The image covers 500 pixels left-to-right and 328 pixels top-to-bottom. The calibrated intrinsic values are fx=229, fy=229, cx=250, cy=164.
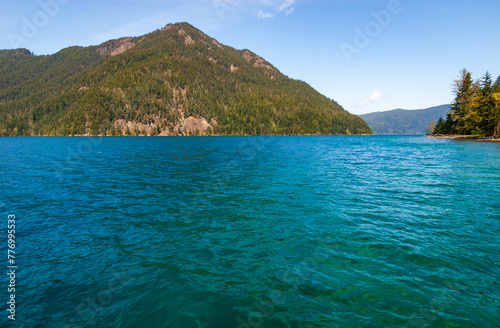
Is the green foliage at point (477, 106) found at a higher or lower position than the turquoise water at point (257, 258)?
higher

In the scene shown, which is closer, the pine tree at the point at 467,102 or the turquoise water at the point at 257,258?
the turquoise water at the point at 257,258

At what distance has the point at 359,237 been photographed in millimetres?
13469

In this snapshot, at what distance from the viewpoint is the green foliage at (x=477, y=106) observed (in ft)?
302

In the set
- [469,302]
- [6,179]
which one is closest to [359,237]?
[469,302]

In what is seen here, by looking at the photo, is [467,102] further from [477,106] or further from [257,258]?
[257,258]

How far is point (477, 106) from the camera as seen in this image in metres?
98.7

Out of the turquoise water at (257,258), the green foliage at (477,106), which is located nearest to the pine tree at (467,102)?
the green foliage at (477,106)

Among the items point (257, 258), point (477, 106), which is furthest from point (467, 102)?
point (257, 258)

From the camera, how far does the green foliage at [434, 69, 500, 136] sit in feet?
302

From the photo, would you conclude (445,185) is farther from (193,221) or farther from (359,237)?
(193,221)

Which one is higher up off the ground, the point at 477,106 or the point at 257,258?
the point at 477,106

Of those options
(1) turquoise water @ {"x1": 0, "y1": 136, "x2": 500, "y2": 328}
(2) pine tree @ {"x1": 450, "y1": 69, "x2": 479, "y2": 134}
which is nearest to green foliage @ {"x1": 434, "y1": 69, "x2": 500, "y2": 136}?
(2) pine tree @ {"x1": 450, "y1": 69, "x2": 479, "y2": 134}

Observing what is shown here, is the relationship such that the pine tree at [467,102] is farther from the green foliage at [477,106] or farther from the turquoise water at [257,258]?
the turquoise water at [257,258]

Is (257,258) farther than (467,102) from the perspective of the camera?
No
